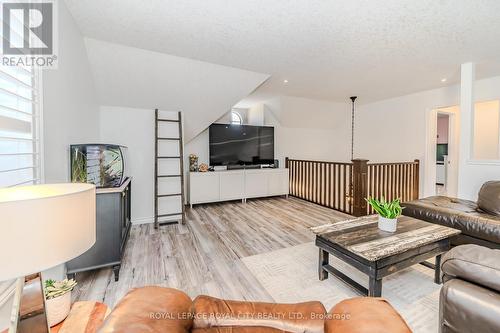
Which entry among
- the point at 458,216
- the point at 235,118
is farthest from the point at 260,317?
the point at 235,118

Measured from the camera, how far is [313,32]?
96.1 inches

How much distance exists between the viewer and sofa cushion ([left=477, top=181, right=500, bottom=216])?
2.33 m

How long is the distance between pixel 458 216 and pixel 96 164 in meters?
3.76

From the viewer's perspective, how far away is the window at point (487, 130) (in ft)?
14.8

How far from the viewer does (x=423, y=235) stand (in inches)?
71.9

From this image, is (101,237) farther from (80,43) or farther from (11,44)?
(80,43)

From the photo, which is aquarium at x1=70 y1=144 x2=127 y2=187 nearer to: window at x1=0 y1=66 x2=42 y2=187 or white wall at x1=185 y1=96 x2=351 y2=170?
window at x1=0 y1=66 x2=42 y2=187

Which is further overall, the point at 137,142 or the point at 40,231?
the point at 137,142

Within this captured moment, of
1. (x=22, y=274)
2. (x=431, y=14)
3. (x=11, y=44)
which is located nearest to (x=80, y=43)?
(x=11, y=44)

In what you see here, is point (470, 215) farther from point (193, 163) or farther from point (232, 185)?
point (193, 163)

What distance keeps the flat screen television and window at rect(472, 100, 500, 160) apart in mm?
4317

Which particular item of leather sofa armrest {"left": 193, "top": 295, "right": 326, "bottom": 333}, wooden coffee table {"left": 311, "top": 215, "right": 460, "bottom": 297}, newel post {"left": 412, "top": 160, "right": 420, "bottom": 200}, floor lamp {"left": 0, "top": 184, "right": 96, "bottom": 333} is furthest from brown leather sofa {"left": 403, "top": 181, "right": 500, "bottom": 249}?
floor lamp {"left": 0, "top": 184, "right": 96, "bottom": 333}

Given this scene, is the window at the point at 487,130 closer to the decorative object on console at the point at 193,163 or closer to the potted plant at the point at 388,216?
the potted plant at the point at 388,216

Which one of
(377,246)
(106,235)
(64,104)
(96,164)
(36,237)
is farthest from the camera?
(96,164)
